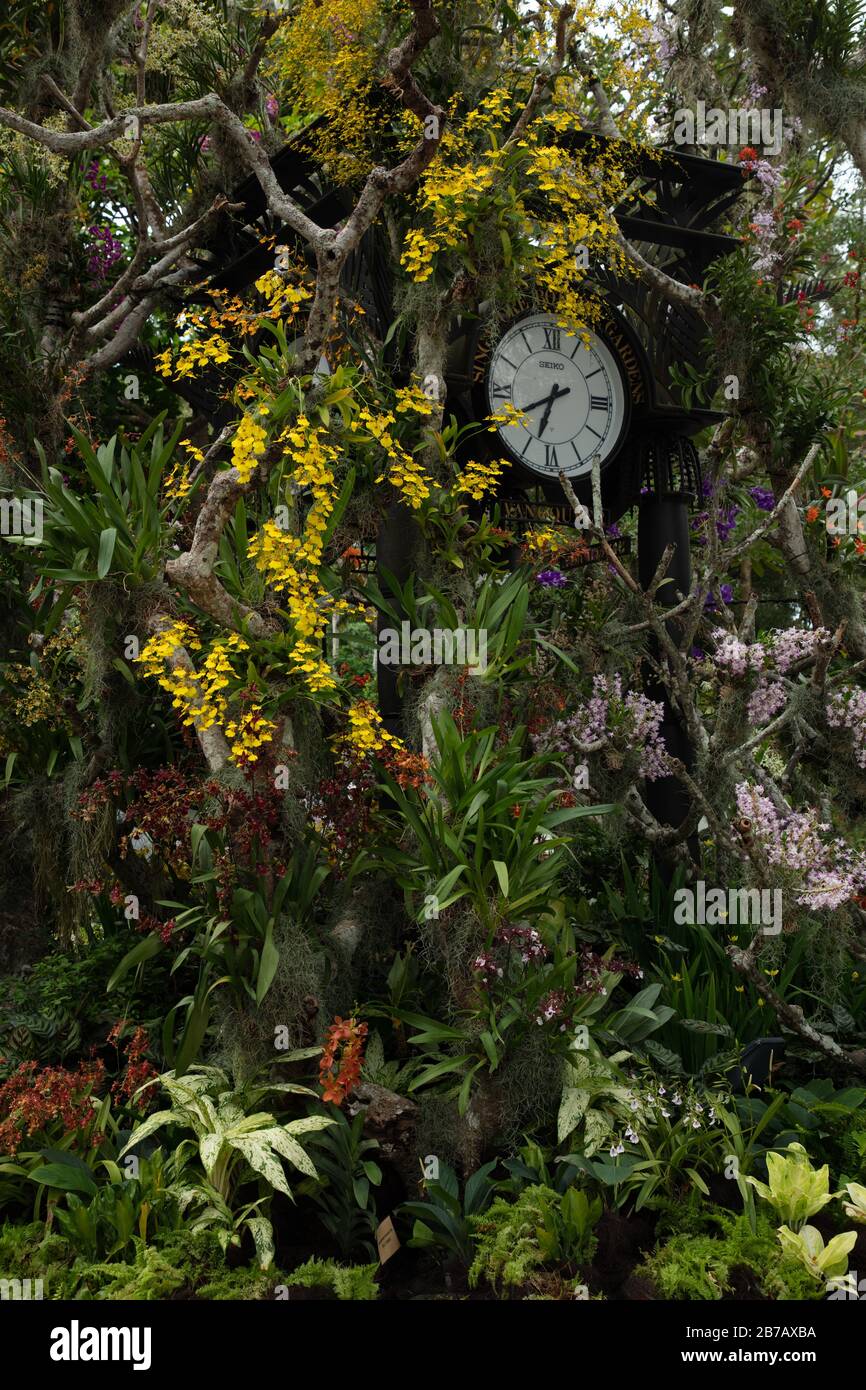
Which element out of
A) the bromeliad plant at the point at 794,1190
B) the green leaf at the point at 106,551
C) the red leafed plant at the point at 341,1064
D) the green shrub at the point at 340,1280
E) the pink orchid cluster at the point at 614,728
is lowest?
the green shrub at the point at 340,1280

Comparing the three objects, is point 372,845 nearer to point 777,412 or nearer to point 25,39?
point 777,412

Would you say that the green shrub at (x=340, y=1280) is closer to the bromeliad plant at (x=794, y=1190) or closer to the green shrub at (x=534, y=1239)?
the green shrub at (x=534, y=1239)

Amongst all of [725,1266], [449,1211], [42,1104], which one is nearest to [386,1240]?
[449,1211]

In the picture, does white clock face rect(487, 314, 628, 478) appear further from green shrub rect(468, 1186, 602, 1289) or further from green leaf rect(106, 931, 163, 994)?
green shrub rect(468, 1186, 602, 1289)

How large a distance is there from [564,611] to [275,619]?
6.64 ft

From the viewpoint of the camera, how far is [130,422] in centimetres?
739

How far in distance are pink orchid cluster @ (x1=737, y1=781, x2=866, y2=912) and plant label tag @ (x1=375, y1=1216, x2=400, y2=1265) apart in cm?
185

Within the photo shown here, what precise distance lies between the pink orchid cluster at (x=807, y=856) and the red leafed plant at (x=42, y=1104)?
2547mm

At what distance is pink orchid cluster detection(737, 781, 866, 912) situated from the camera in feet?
13.9

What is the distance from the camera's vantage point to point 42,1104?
367 cm

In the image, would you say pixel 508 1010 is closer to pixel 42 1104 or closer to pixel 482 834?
pixel 482 834

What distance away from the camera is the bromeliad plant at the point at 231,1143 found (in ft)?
11.4

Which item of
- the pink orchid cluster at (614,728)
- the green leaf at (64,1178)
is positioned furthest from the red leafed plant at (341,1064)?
the pink orchid cluster at (614,728)

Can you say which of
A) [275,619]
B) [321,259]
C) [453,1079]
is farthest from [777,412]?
[453,1079]
